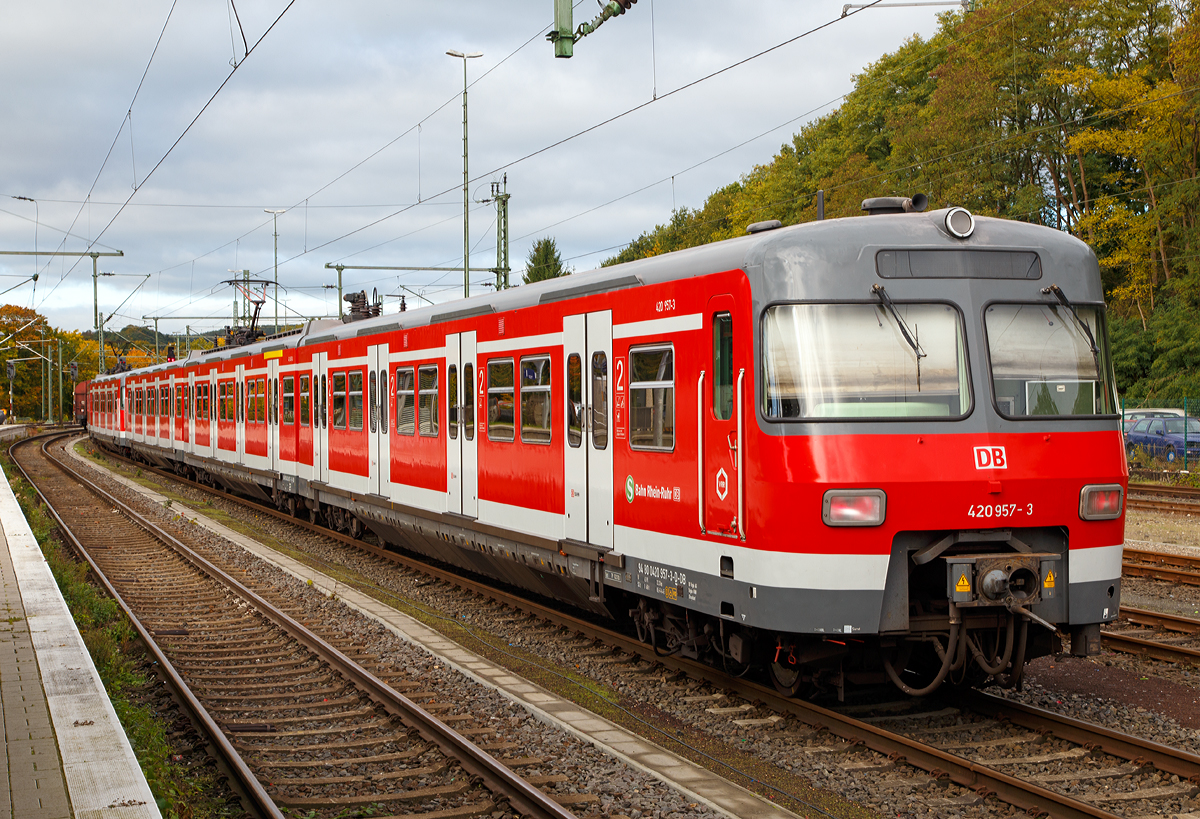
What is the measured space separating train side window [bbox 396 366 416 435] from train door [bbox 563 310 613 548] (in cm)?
475

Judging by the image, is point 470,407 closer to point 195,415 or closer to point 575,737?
point 575,737

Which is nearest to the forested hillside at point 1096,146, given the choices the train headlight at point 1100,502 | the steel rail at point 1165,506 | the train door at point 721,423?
the steel rail at point 1165,506

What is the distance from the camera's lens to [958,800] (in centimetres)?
611

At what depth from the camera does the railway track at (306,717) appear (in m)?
6.38

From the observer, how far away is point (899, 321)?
7.11m

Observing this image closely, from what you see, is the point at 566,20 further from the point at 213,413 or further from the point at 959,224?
the point at 213,413

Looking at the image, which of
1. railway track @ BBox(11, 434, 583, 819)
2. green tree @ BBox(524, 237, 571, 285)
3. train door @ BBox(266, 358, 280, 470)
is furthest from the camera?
green tree @ BBox(524, 237, 571, 285)

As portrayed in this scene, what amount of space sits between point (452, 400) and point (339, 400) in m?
5.05

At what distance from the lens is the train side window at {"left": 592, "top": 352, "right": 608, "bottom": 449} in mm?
9312

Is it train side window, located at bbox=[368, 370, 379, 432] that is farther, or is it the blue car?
the blue car

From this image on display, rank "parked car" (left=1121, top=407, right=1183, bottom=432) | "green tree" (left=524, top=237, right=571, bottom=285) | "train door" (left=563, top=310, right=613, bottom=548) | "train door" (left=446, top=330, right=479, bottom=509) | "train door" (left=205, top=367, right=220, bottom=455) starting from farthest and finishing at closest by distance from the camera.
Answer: "green tree" (left=524, top=237, right=571, bottom=285) → "parked car" (left=1121, top=407, right=1183, bottom=432) → "train door" (left=205, top=367, right=220, bottom=455) → "train door" (left=446, top=330, right=479, bottom=509) → "train door" (left=563, top=310, right=613, bottom=548)

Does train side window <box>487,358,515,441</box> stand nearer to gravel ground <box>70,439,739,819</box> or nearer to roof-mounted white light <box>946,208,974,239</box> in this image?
gravel ground <box>70,439,739,819</box>

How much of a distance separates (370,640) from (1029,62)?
3693cm

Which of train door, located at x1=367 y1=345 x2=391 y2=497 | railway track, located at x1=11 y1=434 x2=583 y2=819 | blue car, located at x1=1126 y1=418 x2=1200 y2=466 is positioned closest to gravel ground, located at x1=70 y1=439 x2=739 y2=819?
railway track, located at x1=11 y1=434 x2=583 y2=819
